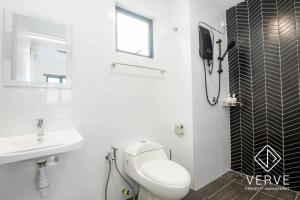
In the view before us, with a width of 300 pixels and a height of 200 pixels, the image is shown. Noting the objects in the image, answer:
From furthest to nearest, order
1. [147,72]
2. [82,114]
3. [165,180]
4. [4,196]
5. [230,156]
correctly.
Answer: [230,156], [147,72], [82,114], [165,180], [4,196]

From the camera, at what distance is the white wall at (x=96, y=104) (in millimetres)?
1189

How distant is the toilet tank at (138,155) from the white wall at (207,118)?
498 mm

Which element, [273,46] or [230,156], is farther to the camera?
[230,156]

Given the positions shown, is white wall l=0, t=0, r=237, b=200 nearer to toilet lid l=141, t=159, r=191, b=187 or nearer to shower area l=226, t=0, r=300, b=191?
shower area l=226, t=0, r=300, b=191

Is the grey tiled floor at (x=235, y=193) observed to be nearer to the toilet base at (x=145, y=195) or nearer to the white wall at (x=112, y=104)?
the white wall at (x=112, y=104)

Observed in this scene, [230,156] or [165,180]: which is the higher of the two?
[165,180]

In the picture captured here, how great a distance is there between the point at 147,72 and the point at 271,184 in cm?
201

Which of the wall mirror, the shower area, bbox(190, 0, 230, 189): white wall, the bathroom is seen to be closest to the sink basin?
the bathroom

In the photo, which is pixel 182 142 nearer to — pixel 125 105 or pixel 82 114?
pixel 125 105

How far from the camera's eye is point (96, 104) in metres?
1.50

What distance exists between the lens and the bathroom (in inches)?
46.9

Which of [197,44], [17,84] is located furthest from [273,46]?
[17,84]

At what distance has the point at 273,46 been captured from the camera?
1994mm

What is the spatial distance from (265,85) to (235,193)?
52.4 inches
